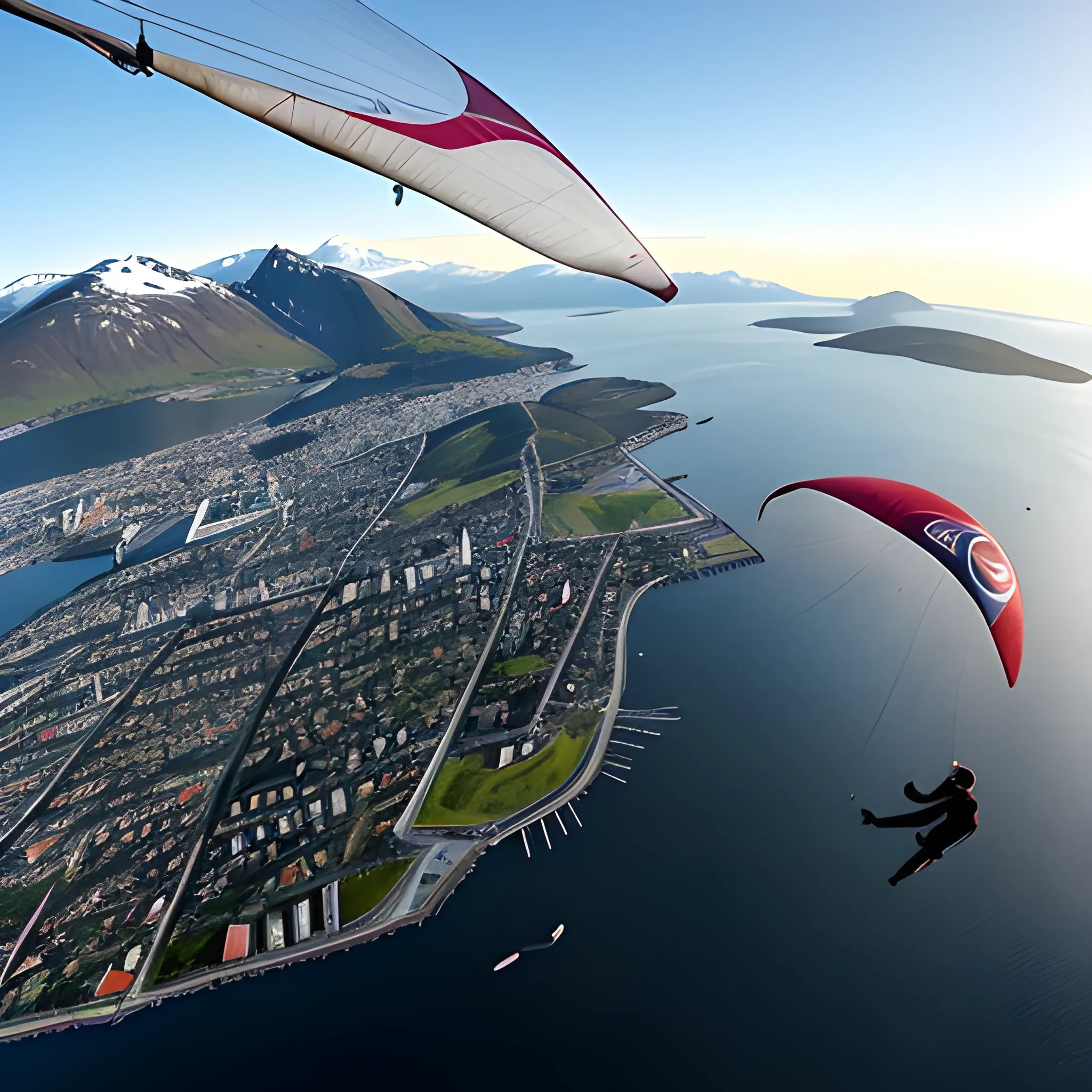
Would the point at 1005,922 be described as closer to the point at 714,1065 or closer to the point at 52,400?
the point at 714,1065

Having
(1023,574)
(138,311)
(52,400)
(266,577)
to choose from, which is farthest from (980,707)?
(138,311)

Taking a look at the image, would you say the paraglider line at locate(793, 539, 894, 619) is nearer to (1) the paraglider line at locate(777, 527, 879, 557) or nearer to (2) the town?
(1) the paraglider line at locate(777, 527, 879, 557)

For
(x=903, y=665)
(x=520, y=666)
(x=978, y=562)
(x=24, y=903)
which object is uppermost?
(x=978, y=562)

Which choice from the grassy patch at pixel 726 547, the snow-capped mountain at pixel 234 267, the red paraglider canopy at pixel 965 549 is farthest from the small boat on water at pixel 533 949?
the snow-capped mountain at pixel 234 267

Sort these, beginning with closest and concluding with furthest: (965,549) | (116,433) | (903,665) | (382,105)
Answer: (382,105) → (965,549) → (903,665) → (116,433)

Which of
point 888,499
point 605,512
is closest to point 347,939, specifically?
point 888,499

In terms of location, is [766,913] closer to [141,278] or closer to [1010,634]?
[1010,634]

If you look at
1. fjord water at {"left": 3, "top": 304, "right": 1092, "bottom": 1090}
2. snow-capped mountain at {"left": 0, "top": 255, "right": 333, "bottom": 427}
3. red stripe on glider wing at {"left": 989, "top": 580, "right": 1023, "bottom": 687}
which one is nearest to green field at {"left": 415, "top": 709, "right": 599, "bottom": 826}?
fjord water at {"left": 3, "top": 304, "right": 1092, "bottom": 1090}
